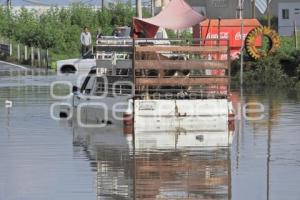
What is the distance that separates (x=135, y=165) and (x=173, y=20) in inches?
411

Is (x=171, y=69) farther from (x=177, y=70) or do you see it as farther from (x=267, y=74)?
(x=267, y=74)

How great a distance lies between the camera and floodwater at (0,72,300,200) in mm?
14328

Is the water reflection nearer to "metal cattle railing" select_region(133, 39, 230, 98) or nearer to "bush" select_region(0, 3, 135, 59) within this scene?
"metal cattle railing" select_region(133, 39, 230, 98)

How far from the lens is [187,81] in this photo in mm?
23312

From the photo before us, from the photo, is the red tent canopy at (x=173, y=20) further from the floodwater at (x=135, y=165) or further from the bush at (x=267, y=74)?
the bush at (x=267, y=74)

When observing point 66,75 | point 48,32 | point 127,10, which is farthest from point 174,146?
point 127,10

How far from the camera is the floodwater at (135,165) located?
14328mm

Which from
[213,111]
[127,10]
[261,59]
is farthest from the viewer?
[127,10]

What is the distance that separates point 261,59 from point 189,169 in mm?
25990

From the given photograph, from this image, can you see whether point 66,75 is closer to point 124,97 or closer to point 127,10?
point 124,97

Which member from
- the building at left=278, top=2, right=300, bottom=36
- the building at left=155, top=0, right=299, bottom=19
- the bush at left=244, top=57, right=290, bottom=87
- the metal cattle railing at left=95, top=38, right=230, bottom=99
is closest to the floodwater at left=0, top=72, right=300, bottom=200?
the metal cattle railing at left=95, top=38, right=230, bottom=99

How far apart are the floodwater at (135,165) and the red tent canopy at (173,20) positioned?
2939 mm

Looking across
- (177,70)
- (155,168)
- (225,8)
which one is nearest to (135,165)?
(155,168)

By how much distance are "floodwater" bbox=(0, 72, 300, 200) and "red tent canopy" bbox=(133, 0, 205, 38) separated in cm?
294
